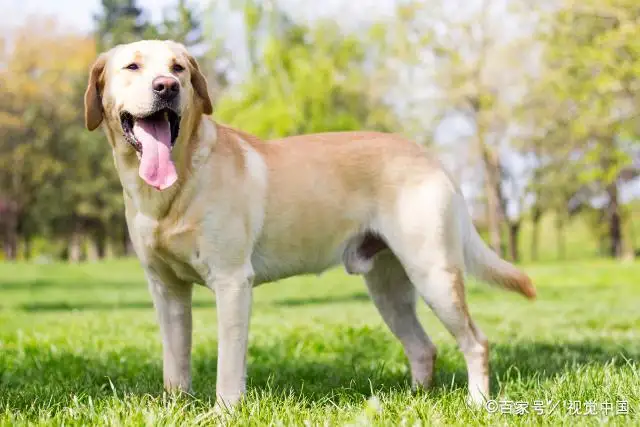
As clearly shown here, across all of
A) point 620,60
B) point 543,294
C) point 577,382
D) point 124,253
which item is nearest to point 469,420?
point 577,382

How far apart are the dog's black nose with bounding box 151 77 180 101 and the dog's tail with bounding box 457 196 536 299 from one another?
1813mm

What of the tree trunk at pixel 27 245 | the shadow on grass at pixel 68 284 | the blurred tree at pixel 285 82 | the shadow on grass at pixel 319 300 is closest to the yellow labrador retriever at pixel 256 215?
the shadow on grass at pixel 319 300

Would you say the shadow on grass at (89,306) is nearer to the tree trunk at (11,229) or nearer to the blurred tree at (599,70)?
A: the blurred tree at (599,70)

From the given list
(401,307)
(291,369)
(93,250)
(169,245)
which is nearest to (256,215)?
(169,245)

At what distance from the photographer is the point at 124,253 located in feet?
148

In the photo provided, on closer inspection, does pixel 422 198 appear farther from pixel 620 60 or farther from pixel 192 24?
pixel 192 24

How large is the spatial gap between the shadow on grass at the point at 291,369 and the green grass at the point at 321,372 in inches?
0.5

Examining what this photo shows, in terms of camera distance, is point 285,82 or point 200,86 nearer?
point 200,86

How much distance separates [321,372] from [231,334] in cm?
135

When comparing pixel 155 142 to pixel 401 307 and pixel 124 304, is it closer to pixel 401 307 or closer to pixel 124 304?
pixel 401 307

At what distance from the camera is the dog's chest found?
3.51 metres

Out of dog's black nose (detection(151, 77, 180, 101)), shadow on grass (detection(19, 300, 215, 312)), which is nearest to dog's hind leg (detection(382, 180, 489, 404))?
dog's black nose (detection(151, 77, 180, 101))

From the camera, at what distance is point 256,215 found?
3715mm

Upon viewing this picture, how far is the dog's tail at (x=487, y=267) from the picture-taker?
14.0 ft
